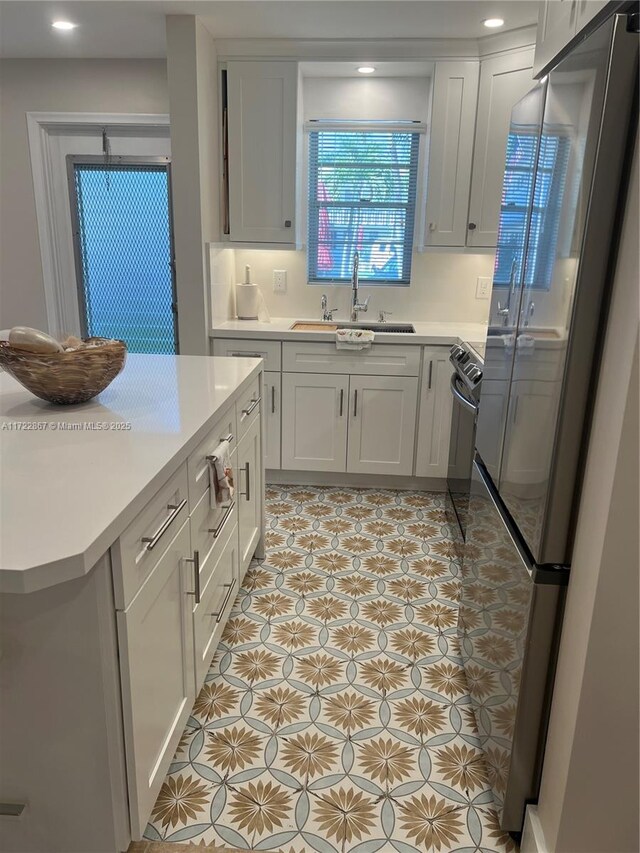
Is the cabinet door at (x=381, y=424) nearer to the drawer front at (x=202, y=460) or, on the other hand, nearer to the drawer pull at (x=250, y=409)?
the drawer pull at (x=250, y=409)

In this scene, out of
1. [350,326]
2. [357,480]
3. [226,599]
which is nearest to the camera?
[226,599]

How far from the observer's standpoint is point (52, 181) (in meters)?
3.97

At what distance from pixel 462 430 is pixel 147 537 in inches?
83.4

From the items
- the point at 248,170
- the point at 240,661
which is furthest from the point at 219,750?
the point at 248,170

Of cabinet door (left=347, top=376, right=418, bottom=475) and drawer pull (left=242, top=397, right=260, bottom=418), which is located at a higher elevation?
drawer pull (left=242, top=397, right=260, bottom=418)

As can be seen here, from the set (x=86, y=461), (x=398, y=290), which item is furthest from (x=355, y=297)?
(x=86, y=461)

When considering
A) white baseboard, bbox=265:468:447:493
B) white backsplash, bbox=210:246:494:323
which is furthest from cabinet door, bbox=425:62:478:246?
white baseboard, bbox=265:468:447:493

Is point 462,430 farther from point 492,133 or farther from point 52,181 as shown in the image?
point 52,181

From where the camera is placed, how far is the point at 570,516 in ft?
4.33

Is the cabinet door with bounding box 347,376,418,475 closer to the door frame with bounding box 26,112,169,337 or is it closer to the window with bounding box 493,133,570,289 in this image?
the window with bounding box 493,133,570,289

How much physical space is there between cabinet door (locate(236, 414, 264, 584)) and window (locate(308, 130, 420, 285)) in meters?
1.79

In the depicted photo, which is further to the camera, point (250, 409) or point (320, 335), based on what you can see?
point (320, 335)

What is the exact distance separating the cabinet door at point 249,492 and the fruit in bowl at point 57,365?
0.63 metres

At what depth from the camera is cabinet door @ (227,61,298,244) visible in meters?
3.28
